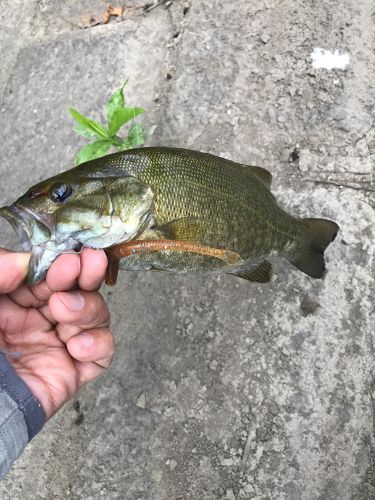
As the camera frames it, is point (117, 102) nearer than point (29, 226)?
No

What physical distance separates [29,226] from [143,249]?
0.39 metres

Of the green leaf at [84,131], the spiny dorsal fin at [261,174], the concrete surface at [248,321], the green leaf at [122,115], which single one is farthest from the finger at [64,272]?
the green leaf at [84,131]

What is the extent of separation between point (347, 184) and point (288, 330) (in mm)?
798

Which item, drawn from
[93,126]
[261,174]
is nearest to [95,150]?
[93,126]

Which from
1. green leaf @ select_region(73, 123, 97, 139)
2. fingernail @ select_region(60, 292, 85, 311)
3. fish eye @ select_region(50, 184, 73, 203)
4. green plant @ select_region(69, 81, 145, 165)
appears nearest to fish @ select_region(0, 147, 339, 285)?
fish eye @ select_region(50, 184, 73, 203)

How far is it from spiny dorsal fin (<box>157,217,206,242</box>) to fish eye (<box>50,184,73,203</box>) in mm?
341

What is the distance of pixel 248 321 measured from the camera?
2.55 metres

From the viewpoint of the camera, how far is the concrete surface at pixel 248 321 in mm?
2350

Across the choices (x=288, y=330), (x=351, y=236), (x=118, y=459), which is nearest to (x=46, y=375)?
(x=118, y=459)

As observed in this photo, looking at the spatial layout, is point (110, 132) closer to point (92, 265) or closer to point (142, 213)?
point (142, 213)

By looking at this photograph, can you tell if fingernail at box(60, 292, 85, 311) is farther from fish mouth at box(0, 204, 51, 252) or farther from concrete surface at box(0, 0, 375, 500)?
concrete surface at box(0, 0, 375, 500)

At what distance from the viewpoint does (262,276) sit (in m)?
2.14

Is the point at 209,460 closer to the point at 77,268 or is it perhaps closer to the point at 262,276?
the point at 262,276

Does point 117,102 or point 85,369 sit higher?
point 117,102
